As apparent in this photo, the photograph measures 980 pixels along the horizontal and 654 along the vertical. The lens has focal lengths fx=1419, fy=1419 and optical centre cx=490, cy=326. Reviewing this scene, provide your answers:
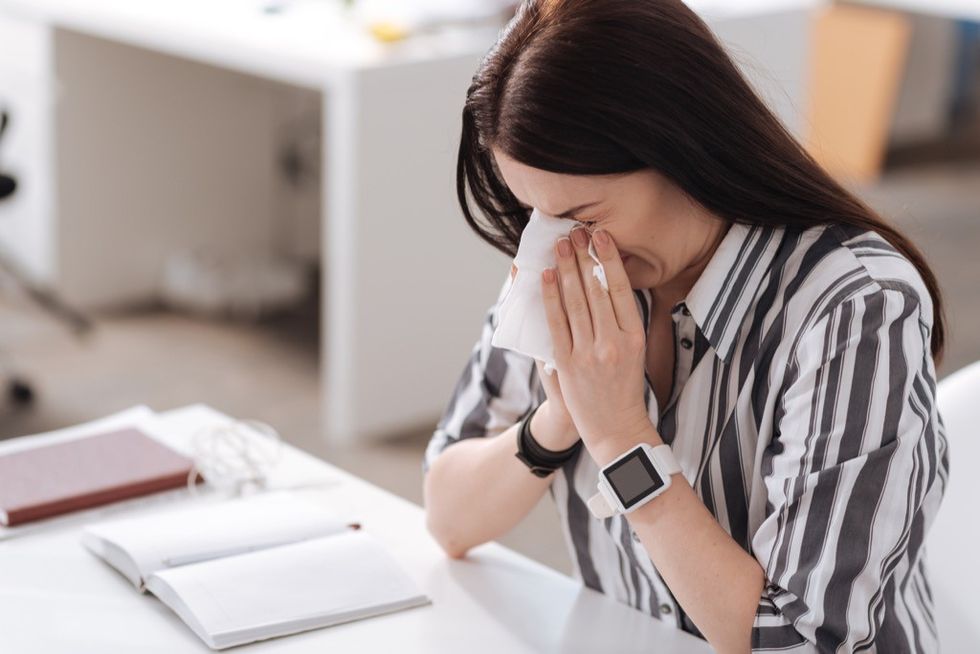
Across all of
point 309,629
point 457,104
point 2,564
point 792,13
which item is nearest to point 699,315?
point 309,629

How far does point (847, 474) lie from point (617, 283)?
239 mm

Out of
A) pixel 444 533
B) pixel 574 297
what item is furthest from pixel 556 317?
pixel 444 533

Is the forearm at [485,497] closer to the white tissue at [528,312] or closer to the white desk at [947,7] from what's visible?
the white tissue at [528,312]

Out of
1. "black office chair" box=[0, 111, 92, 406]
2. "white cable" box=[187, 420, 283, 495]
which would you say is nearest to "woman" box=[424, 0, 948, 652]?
"white cable" box=[187, 420, 283, 495]

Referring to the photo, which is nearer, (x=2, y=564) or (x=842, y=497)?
(x=842, y=497)

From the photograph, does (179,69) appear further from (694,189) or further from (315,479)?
(694,189)

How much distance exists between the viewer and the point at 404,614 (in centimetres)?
116

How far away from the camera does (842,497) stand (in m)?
1.02

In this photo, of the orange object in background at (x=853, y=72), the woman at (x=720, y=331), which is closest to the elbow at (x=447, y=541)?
the woman at (x=720, y=331)

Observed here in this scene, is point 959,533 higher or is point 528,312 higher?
point 528,312

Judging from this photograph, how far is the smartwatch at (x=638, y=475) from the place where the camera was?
1094 millimetres

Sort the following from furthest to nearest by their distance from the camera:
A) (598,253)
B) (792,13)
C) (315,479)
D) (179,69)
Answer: (179,69), (792,13), (315,479), (598,253)

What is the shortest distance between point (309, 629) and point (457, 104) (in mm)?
1909

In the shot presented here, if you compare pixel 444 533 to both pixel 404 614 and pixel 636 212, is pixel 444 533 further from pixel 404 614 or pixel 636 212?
pixel 636 212
